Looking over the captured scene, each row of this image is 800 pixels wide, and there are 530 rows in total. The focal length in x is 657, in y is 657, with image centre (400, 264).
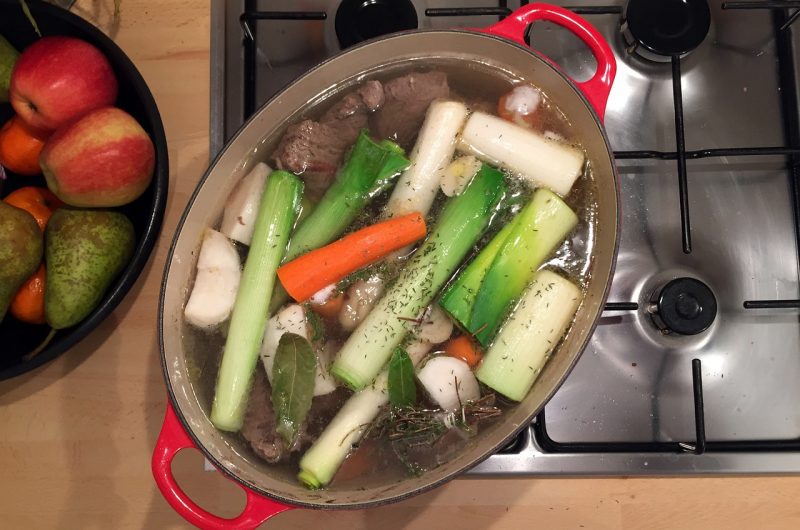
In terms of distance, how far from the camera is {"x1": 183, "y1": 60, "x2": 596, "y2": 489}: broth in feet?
2.64

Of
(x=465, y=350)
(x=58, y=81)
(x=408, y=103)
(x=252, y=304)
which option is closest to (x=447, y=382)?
(x=465, y=350)

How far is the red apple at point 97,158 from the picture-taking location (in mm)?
810

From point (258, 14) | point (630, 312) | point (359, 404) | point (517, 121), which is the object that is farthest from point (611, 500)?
point (258, 14)

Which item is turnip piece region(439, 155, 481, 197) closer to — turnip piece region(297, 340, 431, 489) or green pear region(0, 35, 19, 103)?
turnip piece region(297, 340, 431, 489)

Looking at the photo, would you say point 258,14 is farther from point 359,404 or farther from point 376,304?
point 359,404

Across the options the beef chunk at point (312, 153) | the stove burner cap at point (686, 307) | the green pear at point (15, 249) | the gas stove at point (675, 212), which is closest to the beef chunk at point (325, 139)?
the beef chunk at point (312, 153)

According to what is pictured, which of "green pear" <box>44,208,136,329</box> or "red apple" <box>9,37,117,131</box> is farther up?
"red apple" <box>9,37,117,131</box>

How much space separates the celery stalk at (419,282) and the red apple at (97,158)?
1.16 ft

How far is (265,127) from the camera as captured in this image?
0.84 metres

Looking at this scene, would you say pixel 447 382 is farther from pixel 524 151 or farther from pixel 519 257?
pixel 524 151

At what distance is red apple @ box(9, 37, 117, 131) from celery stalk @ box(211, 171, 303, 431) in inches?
10.6

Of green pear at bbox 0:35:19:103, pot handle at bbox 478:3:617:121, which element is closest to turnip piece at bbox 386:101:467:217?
pot handle at bbox 478:3:617:121

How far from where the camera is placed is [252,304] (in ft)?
2.66

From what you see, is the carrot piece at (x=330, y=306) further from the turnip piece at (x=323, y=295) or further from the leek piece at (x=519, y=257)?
the leek piece at (x=519, y=257)
